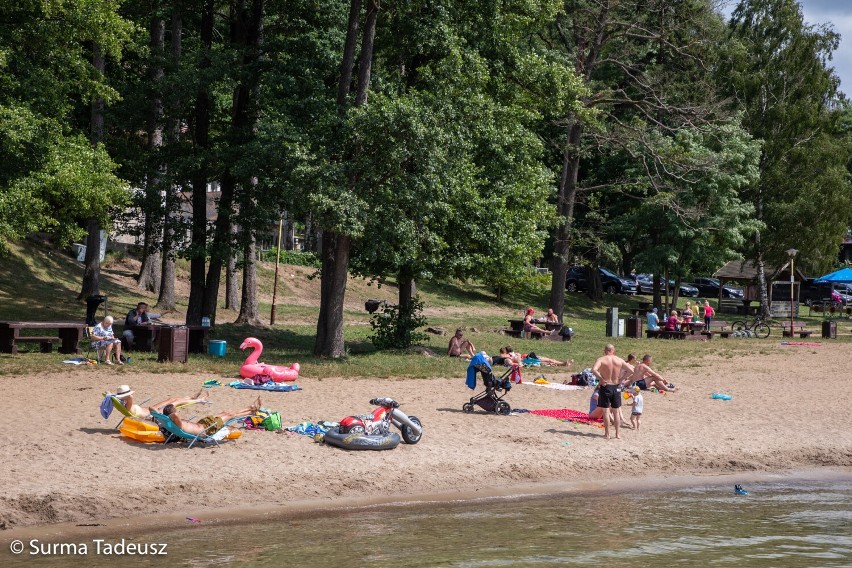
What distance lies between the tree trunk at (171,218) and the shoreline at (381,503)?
14788mm

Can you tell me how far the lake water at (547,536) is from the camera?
34.0 feet

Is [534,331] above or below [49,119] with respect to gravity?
below

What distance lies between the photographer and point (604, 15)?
35562 mm

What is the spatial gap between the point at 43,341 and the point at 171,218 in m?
5.61

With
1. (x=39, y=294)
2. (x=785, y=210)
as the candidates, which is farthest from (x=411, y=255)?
(x=785, y=210)

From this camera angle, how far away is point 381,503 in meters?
12.5

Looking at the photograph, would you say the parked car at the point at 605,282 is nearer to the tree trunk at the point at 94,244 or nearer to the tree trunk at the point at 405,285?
the tree trunk at the point at 405,285

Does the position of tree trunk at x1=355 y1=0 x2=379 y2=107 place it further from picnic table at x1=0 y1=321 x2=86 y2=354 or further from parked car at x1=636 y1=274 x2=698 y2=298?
parked car at x1=636 y1=274 x2=698 y2=298

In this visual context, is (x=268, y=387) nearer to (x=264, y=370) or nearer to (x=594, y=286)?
(x=264, y=370)

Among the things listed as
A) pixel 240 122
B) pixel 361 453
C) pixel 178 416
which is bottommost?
pixel 361 453

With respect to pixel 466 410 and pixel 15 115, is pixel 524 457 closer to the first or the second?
pixel 466 410

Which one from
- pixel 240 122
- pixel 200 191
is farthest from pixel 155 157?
pixel 240 122

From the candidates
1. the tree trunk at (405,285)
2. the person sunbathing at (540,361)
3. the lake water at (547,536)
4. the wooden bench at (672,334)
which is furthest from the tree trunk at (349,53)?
the wooden bench at (672,334)

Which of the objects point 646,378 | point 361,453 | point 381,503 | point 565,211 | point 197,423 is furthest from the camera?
point 565,211
